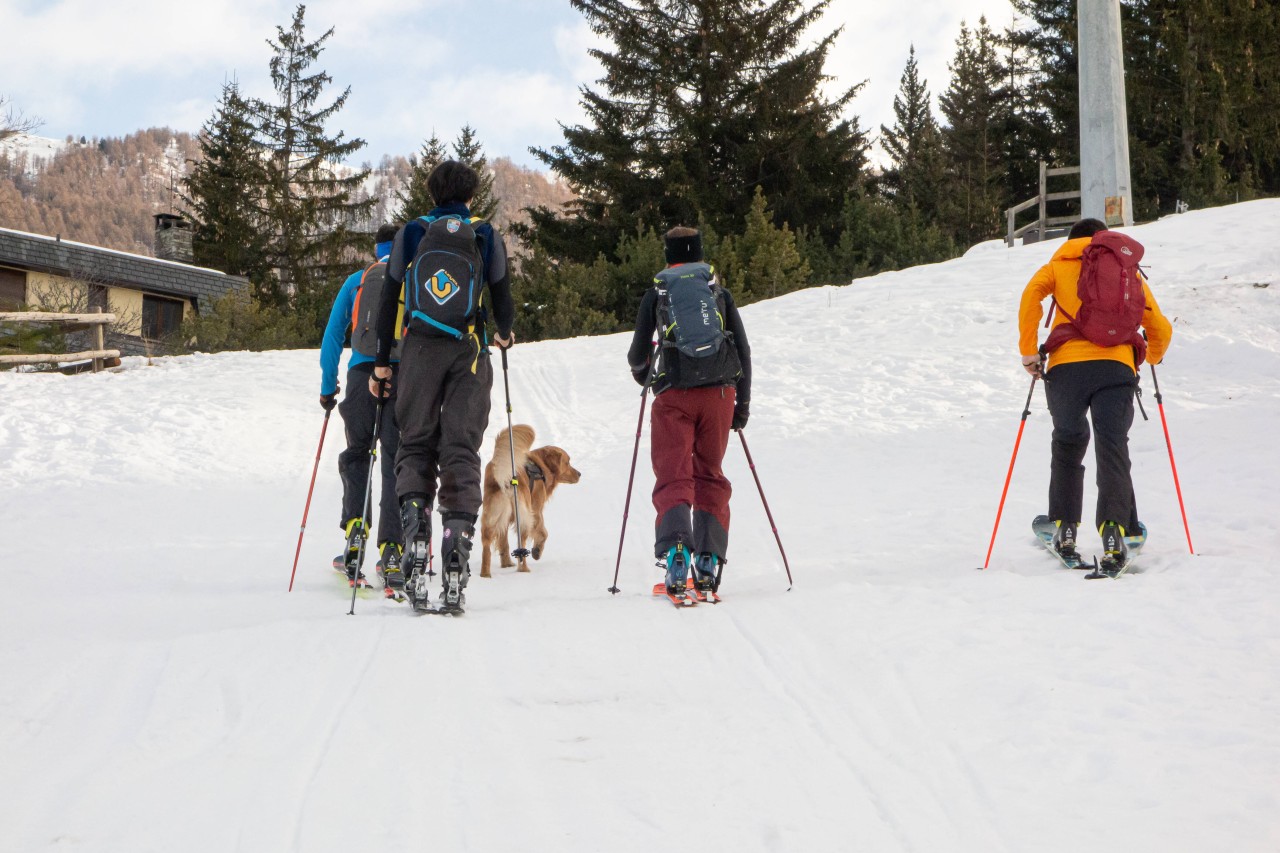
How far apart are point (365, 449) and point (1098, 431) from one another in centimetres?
393

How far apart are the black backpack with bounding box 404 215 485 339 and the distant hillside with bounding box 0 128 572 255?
78413 mm

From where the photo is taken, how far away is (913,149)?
37844mm

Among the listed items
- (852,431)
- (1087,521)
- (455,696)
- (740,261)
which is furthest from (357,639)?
(740,261)

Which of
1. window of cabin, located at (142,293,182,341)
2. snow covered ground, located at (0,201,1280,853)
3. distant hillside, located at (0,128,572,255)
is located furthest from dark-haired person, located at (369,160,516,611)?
distant hillside, located at (0,128,572,255)

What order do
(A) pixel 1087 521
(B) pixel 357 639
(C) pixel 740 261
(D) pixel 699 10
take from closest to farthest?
(B) pixel 357 639, (A) pixel 1087 521, (C) pixel 740 261, (D) pixel 699 10

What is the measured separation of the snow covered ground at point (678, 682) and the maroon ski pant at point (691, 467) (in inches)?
14.4

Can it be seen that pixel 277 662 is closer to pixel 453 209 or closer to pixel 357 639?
pixel 357 639

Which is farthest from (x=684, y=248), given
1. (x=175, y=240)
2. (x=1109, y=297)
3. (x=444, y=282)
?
(x=175, y=240)

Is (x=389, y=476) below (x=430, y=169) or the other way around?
below

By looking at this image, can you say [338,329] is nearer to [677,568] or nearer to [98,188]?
[677,568]

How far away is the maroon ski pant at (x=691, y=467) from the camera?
546cm

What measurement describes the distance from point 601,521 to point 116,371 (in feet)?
35.7

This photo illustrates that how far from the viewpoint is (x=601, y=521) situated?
28.3 feet

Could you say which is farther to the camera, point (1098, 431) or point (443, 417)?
point (1098, 431)
